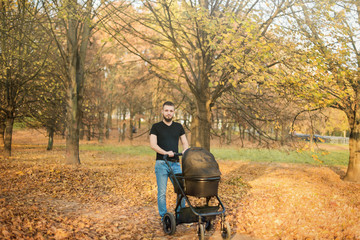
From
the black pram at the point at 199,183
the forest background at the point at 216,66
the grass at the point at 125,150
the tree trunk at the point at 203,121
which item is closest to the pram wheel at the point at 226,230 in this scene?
the black pram at the point at 199,183

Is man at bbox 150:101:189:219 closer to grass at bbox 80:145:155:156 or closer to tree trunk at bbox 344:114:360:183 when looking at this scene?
tree trunk at bbox 344:114:360:183

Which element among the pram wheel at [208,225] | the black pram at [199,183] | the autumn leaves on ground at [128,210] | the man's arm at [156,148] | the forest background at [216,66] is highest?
the forest background at [216,66]

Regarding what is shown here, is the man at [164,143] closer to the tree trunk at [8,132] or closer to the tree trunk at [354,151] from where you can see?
the tree trunk at [354,151]

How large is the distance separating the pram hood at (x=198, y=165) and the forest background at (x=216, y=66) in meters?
3.40

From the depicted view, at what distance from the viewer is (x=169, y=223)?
4906 mm

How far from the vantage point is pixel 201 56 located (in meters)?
10.0

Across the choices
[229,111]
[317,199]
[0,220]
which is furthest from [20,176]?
[317,199]

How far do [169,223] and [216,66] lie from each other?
16.4 feet

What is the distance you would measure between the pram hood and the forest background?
3402 millimetres

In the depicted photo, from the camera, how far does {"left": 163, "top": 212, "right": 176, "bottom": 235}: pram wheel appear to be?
4.73 meters

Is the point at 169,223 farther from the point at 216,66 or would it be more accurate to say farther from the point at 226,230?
the point at 216,66

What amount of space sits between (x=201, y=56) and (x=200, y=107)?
Answer: 1708mm

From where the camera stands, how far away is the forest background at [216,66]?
789cm

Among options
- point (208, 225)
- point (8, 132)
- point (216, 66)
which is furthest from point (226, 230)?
point (8, 132)
